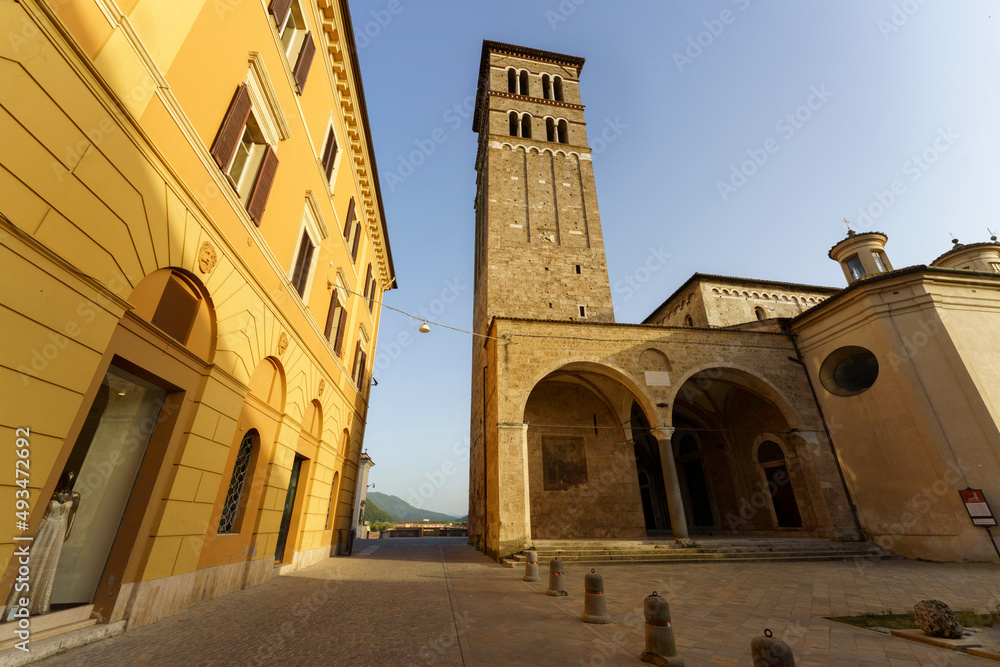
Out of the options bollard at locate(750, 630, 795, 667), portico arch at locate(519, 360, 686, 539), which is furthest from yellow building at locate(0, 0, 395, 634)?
portico arch at locate(519, 360, 686, 539)

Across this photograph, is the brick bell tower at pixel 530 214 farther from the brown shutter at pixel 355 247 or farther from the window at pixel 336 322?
the brown shutter at pixel 355 247

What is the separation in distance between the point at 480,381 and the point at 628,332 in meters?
7.20

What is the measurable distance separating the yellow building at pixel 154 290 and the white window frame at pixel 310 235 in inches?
2.8

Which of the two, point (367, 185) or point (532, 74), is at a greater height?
point (532, 74)

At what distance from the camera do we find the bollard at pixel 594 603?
16.1 feet

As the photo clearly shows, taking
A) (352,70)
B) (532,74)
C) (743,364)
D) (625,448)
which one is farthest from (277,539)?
(532,74)

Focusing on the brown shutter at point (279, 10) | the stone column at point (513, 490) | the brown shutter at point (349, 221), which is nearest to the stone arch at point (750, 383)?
the stone column at point (513, 490)

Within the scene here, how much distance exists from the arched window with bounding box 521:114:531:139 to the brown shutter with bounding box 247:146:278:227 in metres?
19.1

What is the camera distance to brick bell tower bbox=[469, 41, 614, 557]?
18391 millimetres

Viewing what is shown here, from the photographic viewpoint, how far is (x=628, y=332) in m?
14.4

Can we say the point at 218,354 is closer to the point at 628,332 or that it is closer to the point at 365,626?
the point at 365,626

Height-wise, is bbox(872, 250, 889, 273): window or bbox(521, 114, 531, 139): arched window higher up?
bbox(521, 114, 531, 139): arched window

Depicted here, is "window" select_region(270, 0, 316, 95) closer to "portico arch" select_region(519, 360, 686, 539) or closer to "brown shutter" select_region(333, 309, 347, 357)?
"brown shutter" select_region(333, 309, 347, 357)

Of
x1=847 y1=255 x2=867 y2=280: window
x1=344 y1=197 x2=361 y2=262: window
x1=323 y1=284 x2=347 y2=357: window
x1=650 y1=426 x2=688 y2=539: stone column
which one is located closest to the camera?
x1=323 y1=284 x2=347 y2=357: window
